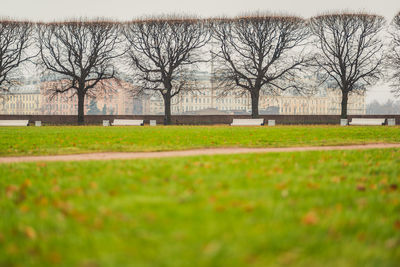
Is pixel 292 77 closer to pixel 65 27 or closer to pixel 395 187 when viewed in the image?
pixel 65 27

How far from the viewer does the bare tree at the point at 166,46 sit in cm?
3531

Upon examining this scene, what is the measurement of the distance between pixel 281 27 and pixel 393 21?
35.8ft

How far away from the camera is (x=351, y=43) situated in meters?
35.5

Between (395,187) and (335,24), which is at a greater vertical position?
(335,24)

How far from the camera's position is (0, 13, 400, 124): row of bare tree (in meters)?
34.6

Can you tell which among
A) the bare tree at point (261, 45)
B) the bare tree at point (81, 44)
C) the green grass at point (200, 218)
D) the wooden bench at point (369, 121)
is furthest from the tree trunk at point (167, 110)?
the green grass at point (200, 218)

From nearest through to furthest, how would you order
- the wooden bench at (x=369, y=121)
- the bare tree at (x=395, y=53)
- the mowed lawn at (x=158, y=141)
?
1. the mowed lawn at (x=158, y=141)
2. the wooden bench at (x=369, y=121)
3. the bare tree at (x=395, y=53)

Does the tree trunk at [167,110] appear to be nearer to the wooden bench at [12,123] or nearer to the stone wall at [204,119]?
the stone wall at [204,119]

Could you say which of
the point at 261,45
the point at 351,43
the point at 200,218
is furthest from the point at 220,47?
the point at 200,218

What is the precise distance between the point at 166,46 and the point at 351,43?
769 inches

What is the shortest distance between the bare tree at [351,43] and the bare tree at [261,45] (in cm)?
216

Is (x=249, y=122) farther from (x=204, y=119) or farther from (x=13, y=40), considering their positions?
(x=13, y=40)

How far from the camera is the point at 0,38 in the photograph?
35.8 metres

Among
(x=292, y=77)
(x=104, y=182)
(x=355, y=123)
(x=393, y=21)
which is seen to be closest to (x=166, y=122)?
(x=292, y=77)
